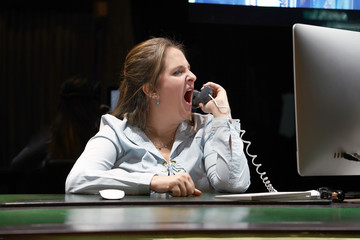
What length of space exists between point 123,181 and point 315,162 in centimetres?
67

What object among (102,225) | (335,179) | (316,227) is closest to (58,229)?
(102,225)

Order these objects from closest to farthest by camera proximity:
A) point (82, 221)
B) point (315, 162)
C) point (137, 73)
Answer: point (82, 221) → point (315, 162) → point (137, 73)

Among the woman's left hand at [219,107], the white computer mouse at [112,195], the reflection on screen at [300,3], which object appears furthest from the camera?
the reflection on screen at [300,3]

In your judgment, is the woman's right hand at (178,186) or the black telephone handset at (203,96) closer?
the woman's right hand at (178,186)

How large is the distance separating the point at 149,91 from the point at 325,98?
3.31ft

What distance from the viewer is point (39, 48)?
11.8 ft

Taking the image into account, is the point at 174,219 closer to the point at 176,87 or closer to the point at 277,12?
the point at 176,87

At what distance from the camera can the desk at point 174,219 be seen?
109 cm

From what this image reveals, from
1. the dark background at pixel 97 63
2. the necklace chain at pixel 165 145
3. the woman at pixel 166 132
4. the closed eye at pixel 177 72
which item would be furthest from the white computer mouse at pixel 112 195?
the dark background at pixel 97 63

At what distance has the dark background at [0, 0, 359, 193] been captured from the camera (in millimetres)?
3533

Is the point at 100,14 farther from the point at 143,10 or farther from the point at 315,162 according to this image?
the point at 315,162

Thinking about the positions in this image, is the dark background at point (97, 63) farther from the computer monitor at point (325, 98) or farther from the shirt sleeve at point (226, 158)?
the computer monitor at point (325, 98)

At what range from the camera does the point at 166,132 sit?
2.58m

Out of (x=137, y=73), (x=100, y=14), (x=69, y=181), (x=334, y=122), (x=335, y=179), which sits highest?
(x=100, y=14)
